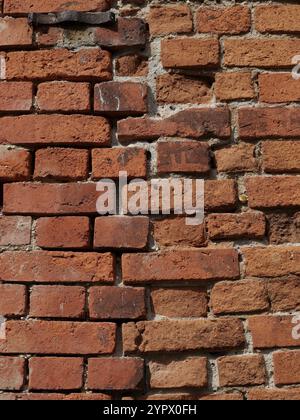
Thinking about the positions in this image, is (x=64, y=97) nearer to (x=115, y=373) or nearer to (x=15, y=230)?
(x=15, y=230)

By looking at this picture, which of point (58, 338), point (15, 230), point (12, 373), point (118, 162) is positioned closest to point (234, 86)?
point (118, 162)

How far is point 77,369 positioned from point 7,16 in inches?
40.4

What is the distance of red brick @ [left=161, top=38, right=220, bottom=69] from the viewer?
5.68 feet

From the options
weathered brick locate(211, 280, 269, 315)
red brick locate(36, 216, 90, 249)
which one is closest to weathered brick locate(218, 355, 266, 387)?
weathered brick locate(211, 280, 269, 315)

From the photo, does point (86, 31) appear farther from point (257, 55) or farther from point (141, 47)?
point (257, 55)

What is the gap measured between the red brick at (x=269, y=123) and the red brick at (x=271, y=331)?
1.66 feet

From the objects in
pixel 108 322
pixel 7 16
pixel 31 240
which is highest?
pixel 7 16

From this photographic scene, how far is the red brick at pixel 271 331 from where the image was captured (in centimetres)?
160

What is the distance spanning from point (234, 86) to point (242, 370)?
788 millimetres

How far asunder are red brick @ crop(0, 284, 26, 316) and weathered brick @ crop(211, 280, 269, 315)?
1.68 ft

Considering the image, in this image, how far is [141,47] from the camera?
175cm

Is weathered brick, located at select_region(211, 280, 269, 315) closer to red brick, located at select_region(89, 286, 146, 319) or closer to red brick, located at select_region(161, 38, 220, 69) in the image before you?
red brick, located at select_region(89, 286, 146, 319)

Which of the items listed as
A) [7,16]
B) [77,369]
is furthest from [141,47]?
[77,369]

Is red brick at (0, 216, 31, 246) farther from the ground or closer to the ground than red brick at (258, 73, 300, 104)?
closer to the ground
